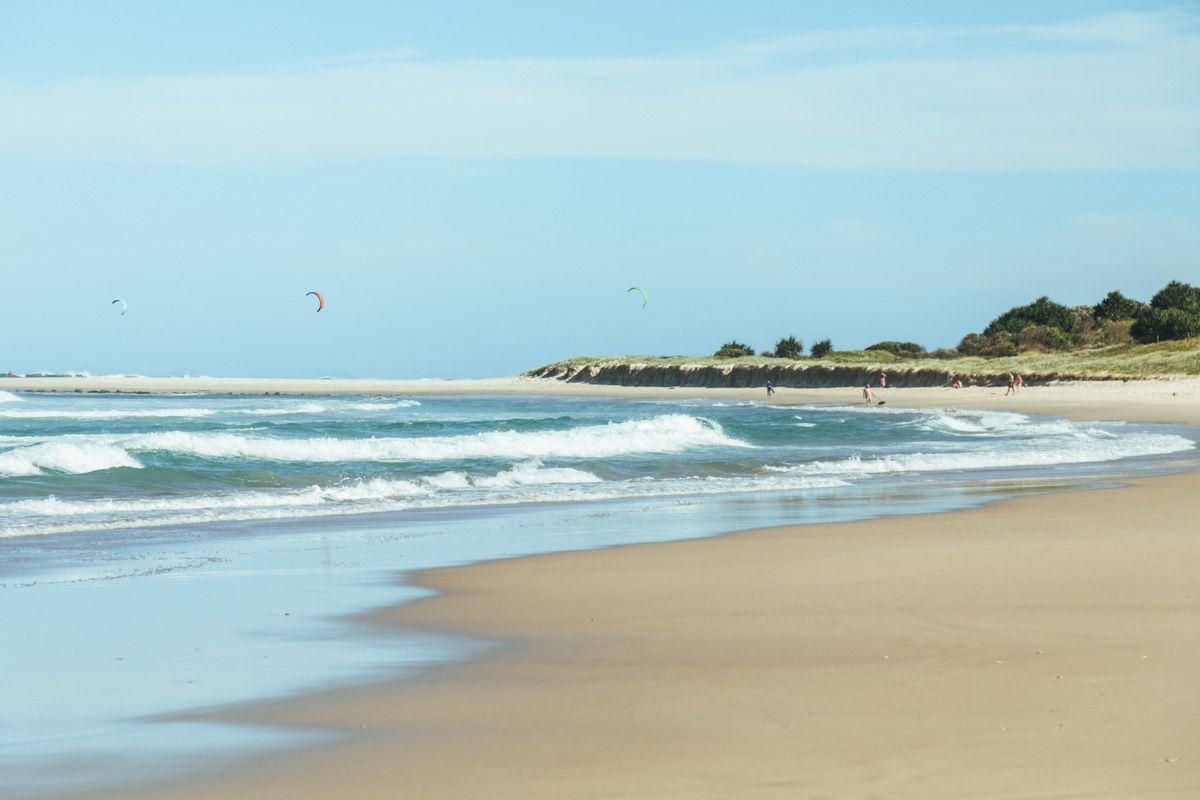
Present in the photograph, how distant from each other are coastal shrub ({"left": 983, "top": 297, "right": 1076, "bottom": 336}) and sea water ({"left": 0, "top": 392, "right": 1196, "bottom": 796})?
52001 mm

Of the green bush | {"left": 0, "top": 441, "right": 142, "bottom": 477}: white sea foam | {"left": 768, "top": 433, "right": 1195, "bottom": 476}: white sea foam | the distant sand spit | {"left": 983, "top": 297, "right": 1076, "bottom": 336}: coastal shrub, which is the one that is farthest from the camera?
{"left": 983, "top": 297, "right": 1076, "bottom": 336}: coastal shrub

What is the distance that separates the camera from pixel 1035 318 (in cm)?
9006

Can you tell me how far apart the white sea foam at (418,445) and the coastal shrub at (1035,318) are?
6182 centimetres

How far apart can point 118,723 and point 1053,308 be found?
295 ft

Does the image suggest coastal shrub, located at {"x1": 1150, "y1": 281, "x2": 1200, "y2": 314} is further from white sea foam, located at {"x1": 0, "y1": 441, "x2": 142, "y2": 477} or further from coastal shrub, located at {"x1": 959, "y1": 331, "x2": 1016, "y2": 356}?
white sea foam, located at {"x1": 0, "y1": 441, "x2": 142, "y2": 477}

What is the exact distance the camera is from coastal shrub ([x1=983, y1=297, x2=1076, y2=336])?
289ft

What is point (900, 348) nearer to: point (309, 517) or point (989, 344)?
point (989, 344)

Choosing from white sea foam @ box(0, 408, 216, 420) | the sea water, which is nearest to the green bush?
the sea water

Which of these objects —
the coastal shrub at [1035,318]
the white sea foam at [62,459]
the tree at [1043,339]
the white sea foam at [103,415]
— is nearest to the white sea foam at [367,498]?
the white sea foam at [62,459]

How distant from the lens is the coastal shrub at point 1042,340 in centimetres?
7812

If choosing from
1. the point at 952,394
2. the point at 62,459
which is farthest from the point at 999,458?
the point at 952,394

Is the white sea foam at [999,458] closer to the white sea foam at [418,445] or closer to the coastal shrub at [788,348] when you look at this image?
the white sea foam at [418,445]

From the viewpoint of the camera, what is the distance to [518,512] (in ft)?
54.2

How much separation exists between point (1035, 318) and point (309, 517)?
3183 inches
